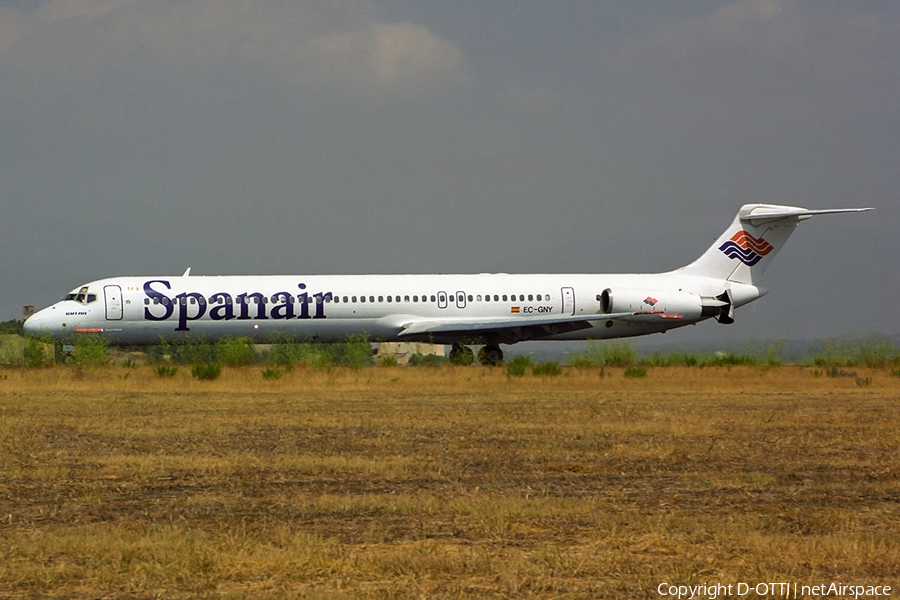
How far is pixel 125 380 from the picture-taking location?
2622 centimetres

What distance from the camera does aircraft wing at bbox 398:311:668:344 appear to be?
113ft

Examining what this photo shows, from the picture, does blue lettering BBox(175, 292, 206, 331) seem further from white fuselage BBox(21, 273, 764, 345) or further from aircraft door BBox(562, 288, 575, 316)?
aircraft door BBox(562, 288, 575, 316)

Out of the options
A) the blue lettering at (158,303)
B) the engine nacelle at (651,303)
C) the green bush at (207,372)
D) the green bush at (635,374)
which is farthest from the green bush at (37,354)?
the engine nacelle at (651,303)

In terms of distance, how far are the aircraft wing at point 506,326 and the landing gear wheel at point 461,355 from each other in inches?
31.1

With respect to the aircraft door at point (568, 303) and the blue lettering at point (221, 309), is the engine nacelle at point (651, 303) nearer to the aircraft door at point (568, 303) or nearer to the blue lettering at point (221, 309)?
the aircraft door at point (568, 303)

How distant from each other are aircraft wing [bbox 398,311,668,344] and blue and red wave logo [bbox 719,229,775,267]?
5824mm

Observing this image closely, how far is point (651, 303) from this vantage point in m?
36.6

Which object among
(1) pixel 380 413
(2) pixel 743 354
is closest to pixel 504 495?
(1) pixel 380 413

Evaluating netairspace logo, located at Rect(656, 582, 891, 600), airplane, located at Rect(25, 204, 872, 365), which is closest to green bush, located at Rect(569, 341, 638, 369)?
airplane, located at Rect(25, 204, 872, 365)

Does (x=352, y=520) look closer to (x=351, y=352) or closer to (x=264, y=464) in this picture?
(x=264, y=464)

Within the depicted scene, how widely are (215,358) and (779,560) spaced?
1065 inches

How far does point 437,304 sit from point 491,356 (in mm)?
2349

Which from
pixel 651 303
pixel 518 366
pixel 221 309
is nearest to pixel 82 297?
pixel 221 309

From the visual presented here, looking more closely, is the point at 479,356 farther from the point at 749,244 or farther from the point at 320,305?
the point at 749,244
